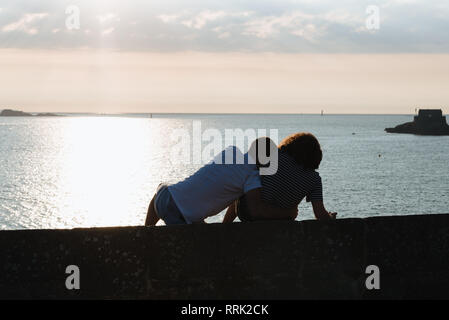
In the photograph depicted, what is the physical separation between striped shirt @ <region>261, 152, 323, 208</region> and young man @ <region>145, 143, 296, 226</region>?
6 cm

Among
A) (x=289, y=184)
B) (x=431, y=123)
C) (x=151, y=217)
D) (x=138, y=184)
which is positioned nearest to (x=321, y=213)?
(x=289, y=184)

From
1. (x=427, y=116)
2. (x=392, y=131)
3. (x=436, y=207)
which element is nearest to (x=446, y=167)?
(x=436, y=207)

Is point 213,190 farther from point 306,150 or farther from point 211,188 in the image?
point 306,150

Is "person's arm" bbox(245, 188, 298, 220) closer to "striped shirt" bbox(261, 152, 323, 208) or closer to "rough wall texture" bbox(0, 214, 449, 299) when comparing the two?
"striped shirt" bbox(261, 152, 323, 208)

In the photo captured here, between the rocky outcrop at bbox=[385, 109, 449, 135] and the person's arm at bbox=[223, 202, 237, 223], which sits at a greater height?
the rocky outcrop at bbox=[385, 109, 449, 135]

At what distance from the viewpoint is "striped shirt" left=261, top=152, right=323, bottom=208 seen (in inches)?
187

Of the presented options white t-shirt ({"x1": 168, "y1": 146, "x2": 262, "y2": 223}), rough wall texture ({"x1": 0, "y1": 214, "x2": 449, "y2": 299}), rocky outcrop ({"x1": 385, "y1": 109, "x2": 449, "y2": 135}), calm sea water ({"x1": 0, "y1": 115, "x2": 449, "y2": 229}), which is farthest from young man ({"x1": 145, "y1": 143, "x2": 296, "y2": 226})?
rocky outcrop ({"x1": 385, "y1": 109, "x2": 449, "y2": 135})

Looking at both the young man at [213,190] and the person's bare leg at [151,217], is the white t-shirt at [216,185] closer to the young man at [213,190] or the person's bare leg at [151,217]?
the young man at [213,190]

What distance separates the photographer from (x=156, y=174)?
2746 inches

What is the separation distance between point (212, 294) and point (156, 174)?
6570 centimetres
